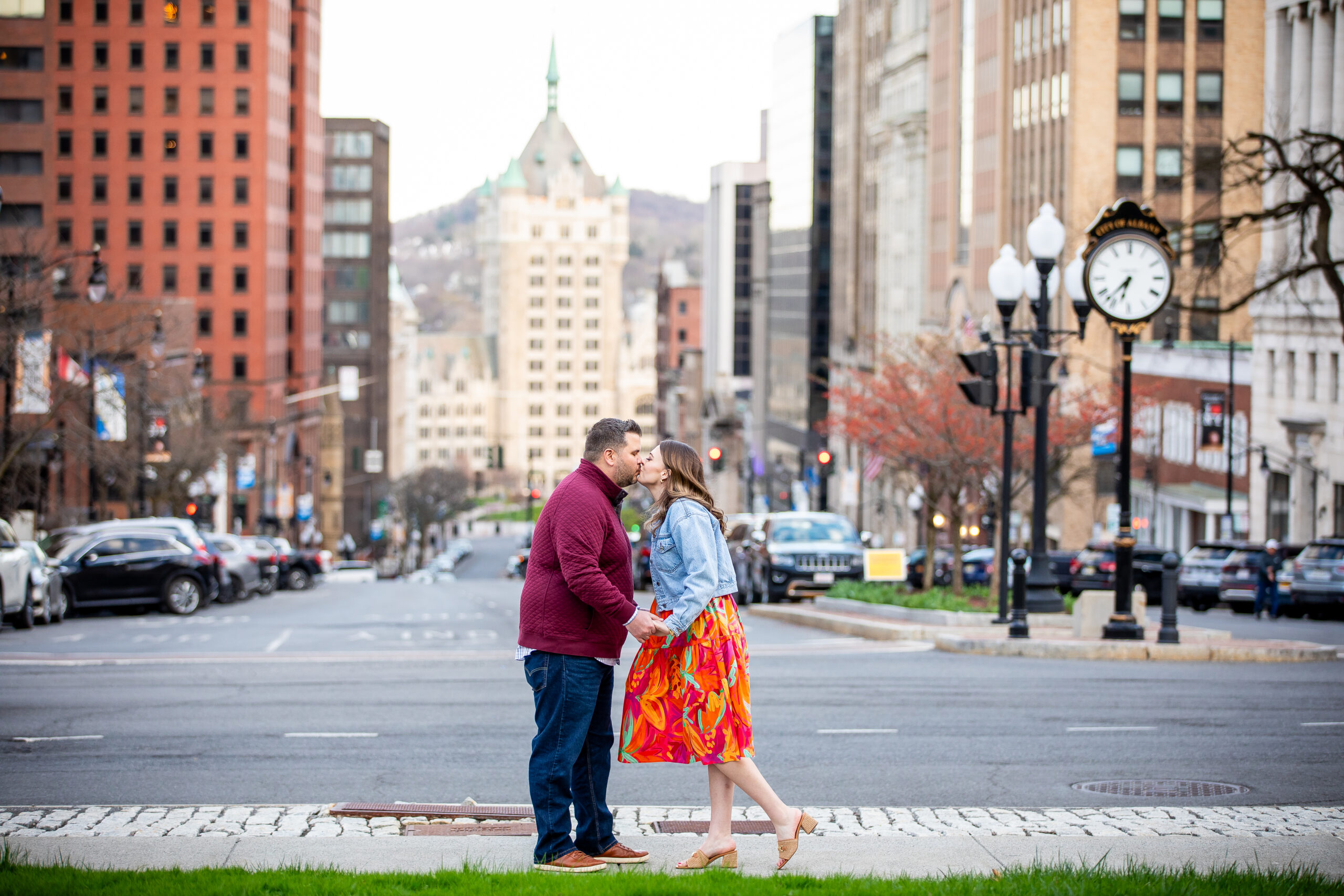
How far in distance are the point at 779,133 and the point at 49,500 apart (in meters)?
80.3

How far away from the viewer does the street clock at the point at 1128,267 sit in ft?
67.6

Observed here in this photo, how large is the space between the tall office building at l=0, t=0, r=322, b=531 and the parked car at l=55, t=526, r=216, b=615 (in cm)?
6655

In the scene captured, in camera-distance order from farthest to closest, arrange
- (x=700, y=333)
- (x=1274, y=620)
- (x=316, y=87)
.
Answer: (x=700, y=333)
(x=316, y=87)
(x=1274, y=620)

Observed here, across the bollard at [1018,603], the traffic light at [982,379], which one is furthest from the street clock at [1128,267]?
the bollard at [1018,603]

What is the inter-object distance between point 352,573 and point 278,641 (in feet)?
191

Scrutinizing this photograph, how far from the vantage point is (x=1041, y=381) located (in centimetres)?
2277

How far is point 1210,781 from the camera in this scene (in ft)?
35.5

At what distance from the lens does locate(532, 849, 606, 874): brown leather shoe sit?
7.61m

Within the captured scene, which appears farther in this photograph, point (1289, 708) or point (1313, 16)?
point (1313, 16)

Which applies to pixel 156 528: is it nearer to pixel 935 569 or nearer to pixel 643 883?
pixel 935 569

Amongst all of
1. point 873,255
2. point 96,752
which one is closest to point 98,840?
point 96,752

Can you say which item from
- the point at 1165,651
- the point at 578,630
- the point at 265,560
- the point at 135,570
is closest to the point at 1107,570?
the point at 1165,651

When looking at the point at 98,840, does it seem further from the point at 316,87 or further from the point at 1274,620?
the point at 316,87

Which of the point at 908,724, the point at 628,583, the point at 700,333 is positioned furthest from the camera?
the point at 700,333
